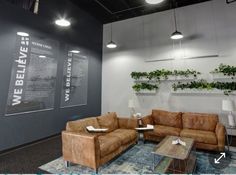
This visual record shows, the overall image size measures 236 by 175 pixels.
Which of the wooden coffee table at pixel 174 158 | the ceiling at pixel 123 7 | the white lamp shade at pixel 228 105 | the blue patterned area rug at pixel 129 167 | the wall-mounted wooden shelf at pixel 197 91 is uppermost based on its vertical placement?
the ceiling at pixel 123 7

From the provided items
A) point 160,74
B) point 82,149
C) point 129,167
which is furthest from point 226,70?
point 82,149

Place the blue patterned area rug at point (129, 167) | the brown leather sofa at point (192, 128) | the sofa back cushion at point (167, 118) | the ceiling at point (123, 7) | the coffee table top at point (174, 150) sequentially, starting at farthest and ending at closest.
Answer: the ceiling at point (123, 7) → the sofa back cushion at point (167, 118) → the brown leather sofa at point (192, 128) → the blue patterned area rug at point (129, 167) → the coffee table top at point (174, 150)

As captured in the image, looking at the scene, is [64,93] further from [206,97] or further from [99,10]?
[206,97]

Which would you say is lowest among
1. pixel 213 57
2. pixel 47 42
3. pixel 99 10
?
pixel 213 57

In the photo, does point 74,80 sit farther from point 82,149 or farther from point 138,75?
point 82,149

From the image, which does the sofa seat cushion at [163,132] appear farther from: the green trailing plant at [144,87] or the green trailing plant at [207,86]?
the green trailing plant at [144,87]

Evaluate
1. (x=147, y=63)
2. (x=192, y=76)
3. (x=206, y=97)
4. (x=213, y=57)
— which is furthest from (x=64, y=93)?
(x=213, y=57)

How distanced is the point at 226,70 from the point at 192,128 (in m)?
1.89

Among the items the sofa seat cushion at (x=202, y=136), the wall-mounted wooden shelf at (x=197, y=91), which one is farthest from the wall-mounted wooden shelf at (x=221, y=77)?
the sofa seat cushion at (x=202, y=136)

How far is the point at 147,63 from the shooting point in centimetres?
538

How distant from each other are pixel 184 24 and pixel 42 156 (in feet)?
18.0

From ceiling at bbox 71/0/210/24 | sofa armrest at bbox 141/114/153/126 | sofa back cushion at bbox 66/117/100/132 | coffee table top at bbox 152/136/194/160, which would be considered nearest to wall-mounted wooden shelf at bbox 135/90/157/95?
sofa armrest at bbox 141/114/153/126

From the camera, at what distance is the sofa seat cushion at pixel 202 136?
124 inches

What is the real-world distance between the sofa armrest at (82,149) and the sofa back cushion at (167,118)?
95.6 inches
